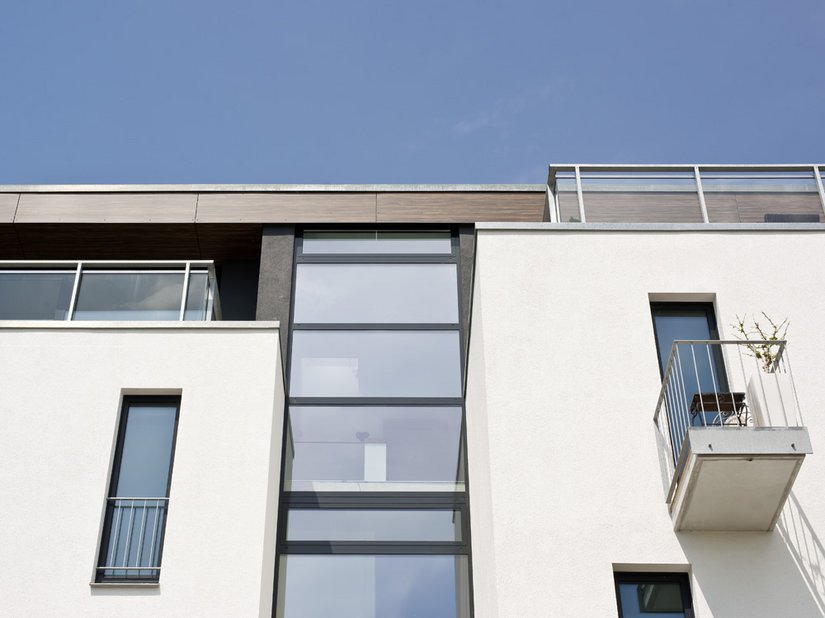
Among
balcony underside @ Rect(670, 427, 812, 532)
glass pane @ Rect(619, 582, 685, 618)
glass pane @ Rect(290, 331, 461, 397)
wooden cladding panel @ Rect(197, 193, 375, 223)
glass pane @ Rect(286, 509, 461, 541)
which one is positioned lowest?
glass pane @ Rect(619, 582, 685, 618)

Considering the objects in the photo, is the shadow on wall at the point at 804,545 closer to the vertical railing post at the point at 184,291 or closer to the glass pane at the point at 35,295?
the vertical railing post at the point at 184,291

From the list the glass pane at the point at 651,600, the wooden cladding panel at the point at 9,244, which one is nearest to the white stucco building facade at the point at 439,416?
the glass pane at the point at 651,600

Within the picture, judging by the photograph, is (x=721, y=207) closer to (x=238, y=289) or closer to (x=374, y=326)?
(x=374, y=326)

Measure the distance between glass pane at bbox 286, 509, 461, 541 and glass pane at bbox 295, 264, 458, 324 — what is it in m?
2.84

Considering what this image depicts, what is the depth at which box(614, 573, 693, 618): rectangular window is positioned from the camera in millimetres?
7832

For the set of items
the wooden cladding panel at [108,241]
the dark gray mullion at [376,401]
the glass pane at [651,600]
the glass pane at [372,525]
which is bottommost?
the glass pane at [651,600]

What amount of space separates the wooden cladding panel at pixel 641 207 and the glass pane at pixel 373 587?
413 cm

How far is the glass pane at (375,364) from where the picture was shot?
1248cm

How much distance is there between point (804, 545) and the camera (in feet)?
25.7

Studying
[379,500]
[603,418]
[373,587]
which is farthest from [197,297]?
[603,418]

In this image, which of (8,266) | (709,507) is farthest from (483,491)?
(8,266)

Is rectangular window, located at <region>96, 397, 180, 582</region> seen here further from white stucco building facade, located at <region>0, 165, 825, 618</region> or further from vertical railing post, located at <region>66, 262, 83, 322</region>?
vertical railing post, located at <region>66, 262, 83, 322</region>

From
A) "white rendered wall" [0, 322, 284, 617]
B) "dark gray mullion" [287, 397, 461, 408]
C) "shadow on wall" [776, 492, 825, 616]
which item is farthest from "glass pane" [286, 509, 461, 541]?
"shadow on wall" [776, 492, 825, 616]

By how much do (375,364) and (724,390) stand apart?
507 cm
